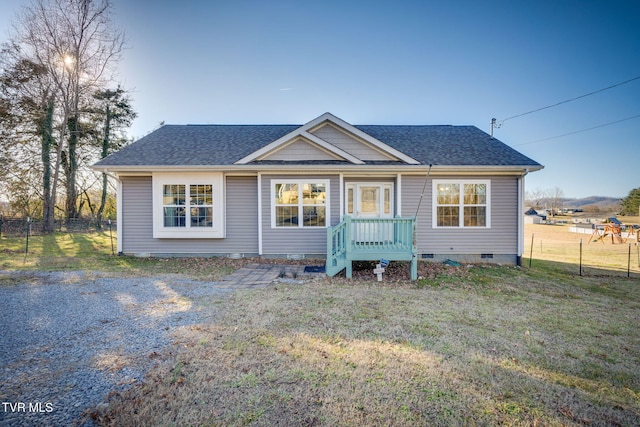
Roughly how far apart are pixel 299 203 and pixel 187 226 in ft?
12.6

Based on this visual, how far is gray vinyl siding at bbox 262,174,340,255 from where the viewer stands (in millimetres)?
8758

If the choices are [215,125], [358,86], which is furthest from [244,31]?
[358,86]

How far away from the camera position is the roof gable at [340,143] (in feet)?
27.8

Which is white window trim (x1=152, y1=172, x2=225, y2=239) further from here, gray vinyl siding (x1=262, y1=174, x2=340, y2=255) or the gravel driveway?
the gravel driveway

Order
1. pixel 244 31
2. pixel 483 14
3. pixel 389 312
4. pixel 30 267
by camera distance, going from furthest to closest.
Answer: pixel 244 31 < pixel 483 14 < pixel 30 267 < pixel 389 312

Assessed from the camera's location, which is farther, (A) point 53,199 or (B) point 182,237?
(A) point 53,199

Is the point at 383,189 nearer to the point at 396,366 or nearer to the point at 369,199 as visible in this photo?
the point at 369,199

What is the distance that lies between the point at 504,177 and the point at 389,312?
7.20 meters

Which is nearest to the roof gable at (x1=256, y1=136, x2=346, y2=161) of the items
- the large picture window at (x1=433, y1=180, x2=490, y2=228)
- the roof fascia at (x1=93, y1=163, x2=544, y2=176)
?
the roof fascia at (x1=93, y1=163, x2=544, y2=176)

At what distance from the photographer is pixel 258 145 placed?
33.6 feet

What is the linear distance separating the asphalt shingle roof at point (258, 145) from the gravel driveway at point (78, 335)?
4324mm

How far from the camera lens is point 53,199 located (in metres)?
15.5

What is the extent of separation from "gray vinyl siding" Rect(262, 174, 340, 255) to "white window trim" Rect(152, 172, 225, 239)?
1.44 m

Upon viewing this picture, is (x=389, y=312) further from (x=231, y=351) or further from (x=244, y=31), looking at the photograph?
(x=244, y=31)
